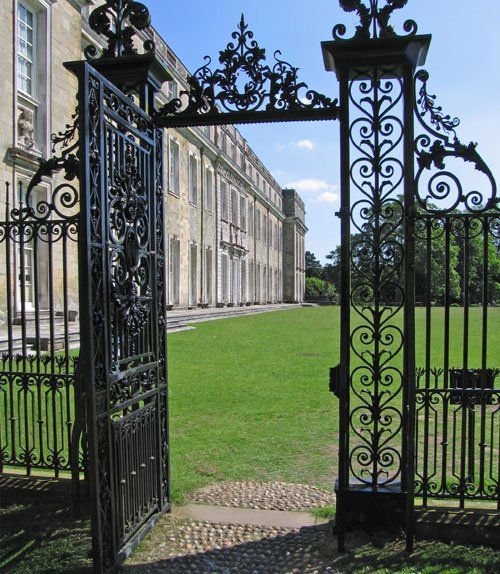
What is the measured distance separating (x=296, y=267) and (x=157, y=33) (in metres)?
52.1

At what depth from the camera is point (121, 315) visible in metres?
3.93

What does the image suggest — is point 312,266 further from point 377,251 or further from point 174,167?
point 377,251

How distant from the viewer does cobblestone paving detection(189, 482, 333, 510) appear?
4.88 metres

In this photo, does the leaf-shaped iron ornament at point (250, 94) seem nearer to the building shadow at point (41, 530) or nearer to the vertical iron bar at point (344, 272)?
the vertical iron bar at point (344, 272)

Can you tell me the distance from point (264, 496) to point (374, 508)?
116 cm

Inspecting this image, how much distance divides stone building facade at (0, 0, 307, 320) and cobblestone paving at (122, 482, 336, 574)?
2.16 m

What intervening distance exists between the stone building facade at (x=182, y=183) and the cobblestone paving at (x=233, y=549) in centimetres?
216

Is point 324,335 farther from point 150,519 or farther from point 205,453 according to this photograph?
point 150,519

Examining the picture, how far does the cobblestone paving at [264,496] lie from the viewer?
4.88 meters

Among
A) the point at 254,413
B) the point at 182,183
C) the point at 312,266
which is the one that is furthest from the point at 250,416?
the point at 312,266

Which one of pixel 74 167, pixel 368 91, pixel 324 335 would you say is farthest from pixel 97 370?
pixel 324 335

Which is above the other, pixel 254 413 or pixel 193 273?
pixel 193 273

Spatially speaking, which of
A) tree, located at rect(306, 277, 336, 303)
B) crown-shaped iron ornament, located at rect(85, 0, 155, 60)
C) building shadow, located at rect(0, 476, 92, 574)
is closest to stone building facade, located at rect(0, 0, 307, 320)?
crown-shaped iron ornament, located at rect(85, 0, 155, 60)

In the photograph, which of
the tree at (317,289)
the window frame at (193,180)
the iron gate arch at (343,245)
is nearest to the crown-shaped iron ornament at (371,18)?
the iron gate arch at (343,245)
